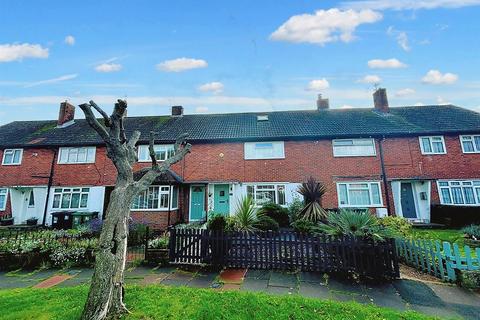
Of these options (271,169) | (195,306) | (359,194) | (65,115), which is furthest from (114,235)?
(65,115)

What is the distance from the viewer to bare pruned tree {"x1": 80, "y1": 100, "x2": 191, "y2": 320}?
420 cm

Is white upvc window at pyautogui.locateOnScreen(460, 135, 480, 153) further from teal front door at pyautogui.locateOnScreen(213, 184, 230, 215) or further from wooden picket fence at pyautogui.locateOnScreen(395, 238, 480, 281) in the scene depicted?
teal front door at pyautogui.locateOnScreen(213, 184, 230, 215)

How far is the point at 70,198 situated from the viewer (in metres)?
16.1

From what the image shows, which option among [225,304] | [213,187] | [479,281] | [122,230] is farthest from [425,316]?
[213,187]

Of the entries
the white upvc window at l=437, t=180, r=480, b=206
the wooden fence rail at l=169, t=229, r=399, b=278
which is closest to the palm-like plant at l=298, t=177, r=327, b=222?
the wooden fence rail at l=169, t=229, r=399, b=278

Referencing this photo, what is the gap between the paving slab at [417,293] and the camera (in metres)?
5.11

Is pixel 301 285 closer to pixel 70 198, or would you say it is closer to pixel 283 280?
pixel 283 280

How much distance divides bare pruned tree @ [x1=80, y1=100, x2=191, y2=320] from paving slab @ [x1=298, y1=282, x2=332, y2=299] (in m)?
4.09

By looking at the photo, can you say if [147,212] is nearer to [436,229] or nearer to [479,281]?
[479,281]

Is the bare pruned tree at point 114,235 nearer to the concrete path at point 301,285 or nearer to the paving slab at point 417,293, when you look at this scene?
the concrete path at point 301,285

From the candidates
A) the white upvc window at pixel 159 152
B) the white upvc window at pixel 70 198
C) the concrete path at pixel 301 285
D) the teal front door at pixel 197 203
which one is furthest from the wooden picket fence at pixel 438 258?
the white upvc window at pixel 70 198

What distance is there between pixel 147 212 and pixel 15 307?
10.2 m

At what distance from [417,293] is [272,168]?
36.0 ft

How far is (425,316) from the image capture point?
4.40m
